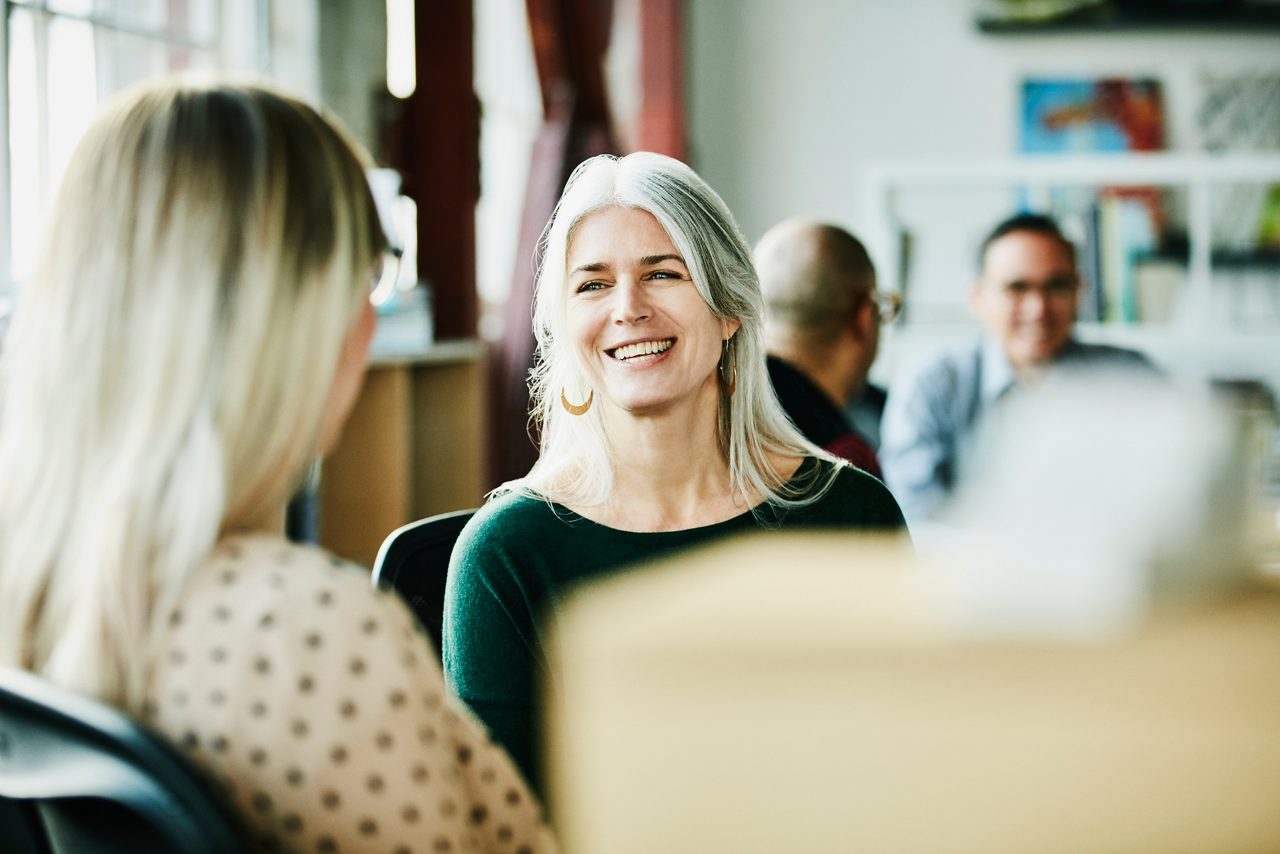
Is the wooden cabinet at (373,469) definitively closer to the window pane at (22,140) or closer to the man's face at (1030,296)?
the window pane at (22,140)

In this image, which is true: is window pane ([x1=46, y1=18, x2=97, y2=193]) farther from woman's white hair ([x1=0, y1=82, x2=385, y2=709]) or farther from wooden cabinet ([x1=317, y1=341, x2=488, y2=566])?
woman's white hair ([x1=0, y1=82, x2=385, y2=709])

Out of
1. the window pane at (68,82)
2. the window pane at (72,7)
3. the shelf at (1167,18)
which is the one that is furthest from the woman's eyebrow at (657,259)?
the shelf at (1167,18)

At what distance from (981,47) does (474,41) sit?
8.48ft

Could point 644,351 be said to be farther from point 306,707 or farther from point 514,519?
point 306,707

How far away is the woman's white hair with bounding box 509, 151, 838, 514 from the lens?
1.57 metres

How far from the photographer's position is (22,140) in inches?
109

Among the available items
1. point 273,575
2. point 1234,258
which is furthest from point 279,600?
point 1234,258

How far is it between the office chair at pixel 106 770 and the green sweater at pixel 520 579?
0.69 metres

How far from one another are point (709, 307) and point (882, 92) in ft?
15.5

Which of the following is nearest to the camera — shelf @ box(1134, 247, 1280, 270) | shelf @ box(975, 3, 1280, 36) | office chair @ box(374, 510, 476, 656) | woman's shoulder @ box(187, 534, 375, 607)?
woman's shoulder @ box(187, 534, 375, 607)

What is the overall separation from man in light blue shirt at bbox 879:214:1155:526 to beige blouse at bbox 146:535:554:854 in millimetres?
2241

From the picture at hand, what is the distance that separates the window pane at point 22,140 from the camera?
272cm

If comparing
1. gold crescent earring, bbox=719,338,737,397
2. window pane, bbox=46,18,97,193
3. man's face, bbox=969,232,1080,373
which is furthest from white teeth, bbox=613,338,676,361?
window pane, bbox=46,18,97,193

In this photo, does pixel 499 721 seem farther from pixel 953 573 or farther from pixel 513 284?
pixel 513 284
